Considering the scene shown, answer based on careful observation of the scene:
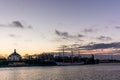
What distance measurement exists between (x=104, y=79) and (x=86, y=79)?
15.8ft

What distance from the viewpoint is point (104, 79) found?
269ft

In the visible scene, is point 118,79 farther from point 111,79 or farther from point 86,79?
point 86,79

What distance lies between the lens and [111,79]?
81125mm

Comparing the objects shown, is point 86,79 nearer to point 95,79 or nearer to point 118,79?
point 95,79

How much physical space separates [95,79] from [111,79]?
4.23 m

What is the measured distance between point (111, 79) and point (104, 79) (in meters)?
1.96

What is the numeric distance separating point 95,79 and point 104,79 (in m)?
2.43

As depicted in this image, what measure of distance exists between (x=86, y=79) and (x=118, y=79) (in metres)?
8.48

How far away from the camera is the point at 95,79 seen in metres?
81.9

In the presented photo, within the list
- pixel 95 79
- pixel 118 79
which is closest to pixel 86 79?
pixel 95 79

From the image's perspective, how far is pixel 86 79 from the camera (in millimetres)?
82500

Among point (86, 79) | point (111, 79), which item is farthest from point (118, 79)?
point (86, 79)
